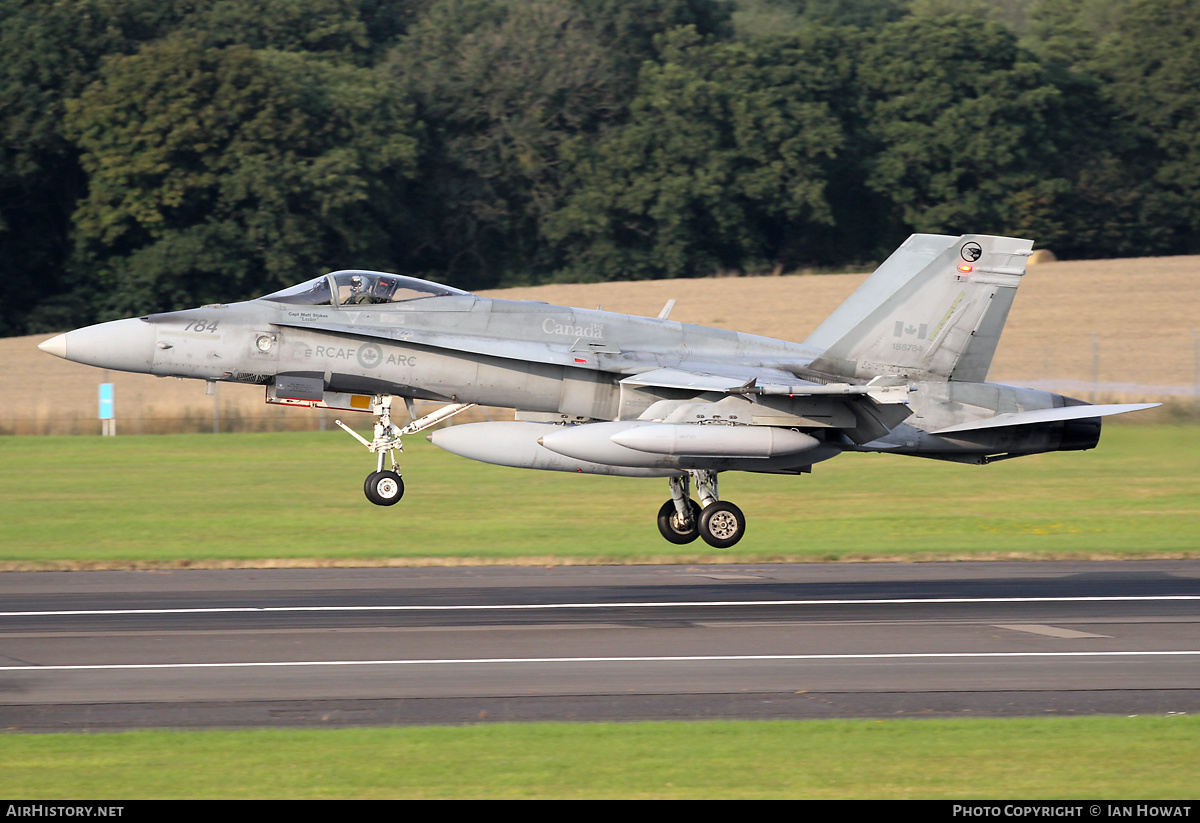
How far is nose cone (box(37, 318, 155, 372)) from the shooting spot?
19.5m

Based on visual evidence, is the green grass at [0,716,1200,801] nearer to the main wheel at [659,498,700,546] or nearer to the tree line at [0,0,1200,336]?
the main wheel at [659,498,700,546]

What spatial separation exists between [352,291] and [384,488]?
9.41ft

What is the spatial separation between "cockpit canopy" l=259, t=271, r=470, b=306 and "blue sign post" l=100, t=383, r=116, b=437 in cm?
2860

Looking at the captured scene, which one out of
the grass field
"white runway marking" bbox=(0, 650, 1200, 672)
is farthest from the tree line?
"white runway marking" bbox=(0, 650, 1200, 672)

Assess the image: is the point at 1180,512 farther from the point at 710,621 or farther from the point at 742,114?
the point at 742,114

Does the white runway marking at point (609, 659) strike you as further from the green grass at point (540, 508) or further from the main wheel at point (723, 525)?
the green grass at point (540, 508)

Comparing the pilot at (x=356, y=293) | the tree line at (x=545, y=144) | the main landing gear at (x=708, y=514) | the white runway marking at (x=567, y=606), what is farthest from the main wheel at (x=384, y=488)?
the tree line at (x=545, y=144)

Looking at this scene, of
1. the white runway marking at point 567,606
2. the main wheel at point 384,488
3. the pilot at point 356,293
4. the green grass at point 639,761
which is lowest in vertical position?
the green grass at point 639,761

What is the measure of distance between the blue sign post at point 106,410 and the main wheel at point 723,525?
100 ft

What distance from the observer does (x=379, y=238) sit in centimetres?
6372

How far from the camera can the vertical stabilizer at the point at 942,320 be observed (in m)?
22.5

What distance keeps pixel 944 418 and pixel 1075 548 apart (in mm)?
7718

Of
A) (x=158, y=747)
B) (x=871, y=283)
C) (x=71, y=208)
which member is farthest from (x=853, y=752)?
(x=71, y=208)

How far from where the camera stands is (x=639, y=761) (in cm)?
1238
